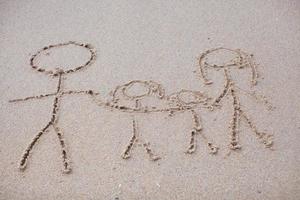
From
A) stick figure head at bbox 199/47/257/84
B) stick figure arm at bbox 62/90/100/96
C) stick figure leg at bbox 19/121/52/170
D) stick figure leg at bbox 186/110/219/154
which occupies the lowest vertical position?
stick figure leg at bbox 19/121/52/170

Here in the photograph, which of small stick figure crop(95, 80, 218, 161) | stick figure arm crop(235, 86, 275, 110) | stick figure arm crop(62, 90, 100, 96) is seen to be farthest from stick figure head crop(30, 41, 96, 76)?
stick figure arm crop(235, 86, 275, 110)

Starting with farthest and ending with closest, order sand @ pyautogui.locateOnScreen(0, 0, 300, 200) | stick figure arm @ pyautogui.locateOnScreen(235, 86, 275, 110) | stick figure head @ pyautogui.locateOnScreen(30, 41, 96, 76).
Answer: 1. stick figure head @ pyautogui.locateOnScreen(30, 41, 96, 76)
2. stick figure arm @ pyautogui.locateOnScreen(235, 86, 275, 110)
3. sand @ pyautogui.locateOnScreen(0, 0, 300, 200)

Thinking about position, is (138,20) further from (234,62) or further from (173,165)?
(173,165)

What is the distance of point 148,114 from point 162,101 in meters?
0.10

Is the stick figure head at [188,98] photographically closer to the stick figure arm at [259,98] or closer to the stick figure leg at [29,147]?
the stick figure arm at [259,98]

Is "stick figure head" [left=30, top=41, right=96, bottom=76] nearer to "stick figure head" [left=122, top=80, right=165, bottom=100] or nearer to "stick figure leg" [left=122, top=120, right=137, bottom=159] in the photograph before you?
"stick figure head" [left=122, top=80, right=165, bottom=100]

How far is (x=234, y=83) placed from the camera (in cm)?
204

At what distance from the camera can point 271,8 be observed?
8.26 ft

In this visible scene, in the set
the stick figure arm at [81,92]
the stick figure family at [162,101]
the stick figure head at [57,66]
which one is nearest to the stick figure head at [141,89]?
the stick figure family at [162,101]

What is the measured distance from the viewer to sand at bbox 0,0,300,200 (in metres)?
1.67

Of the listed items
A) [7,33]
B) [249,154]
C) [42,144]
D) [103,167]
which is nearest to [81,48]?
[7,33]

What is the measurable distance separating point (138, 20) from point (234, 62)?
0.63 metres

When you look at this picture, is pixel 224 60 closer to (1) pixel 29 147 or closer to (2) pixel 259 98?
(2) pixel 259 98

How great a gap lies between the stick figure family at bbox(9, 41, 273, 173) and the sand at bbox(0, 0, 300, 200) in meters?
0.02
